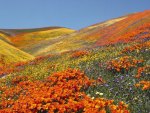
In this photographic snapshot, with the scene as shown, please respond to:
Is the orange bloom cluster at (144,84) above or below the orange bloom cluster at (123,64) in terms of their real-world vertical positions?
below

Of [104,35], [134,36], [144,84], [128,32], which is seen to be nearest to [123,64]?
[144,84]

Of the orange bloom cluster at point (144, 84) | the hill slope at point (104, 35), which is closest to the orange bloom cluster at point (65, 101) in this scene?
the orange bloom cluster at point (144, 84)

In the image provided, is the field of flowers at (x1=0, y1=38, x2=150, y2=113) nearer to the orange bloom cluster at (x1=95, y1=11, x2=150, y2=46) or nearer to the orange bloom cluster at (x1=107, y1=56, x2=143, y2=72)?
the orange bloom cluster at (x1=107, y1=56, x2=143, y2=72)

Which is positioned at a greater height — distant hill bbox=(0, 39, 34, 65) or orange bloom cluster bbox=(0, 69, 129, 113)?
orange bloom cluster bbox=(0, 69, 129, 113)

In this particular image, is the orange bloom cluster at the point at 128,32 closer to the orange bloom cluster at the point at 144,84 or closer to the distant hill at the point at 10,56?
the distant hill at the point at 10,56

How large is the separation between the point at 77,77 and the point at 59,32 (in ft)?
328

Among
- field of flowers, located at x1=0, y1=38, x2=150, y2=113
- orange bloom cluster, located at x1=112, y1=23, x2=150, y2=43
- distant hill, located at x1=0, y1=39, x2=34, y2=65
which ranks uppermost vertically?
orange bloom cluster, located at x1=112, y1=23, x2=150, y2=43

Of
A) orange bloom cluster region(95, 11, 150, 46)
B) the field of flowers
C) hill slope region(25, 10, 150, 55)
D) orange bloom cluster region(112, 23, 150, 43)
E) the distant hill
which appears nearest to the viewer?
the field of flowers

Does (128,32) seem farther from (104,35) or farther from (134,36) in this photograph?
(104,35)

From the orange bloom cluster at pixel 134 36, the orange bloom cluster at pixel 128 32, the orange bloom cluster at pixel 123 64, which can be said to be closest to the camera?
the orange bloom cluster at pixel 123 64

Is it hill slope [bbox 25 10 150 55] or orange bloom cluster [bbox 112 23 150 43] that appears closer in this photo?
orange bloom cluster [bbox 112 23 150 43]

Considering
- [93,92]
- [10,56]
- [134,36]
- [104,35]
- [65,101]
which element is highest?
[134,36]

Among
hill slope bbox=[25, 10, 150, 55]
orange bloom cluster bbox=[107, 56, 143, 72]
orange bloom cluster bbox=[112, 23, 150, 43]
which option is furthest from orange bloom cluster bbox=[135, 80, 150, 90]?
hill slope bbox=[25, 10, 150, 55]

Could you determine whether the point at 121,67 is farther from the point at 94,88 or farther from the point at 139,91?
the point at 139,91
